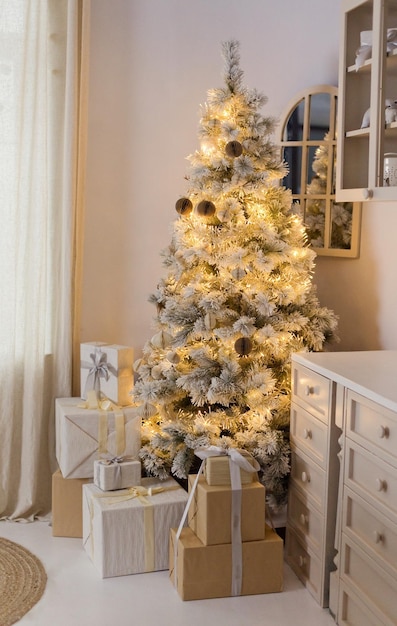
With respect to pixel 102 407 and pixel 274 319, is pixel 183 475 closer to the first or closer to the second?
pixel 102 407

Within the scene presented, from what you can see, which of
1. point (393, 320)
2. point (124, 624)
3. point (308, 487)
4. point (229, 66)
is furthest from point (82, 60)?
point (124, 624)

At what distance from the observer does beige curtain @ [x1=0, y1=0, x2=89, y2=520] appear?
318cm

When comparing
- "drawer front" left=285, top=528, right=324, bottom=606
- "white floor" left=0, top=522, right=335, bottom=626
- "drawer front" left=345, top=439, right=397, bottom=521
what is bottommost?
"white floor" left=0, top=522, right=335, bottom=626

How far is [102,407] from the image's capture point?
3.15m

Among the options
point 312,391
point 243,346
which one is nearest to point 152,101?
point 243,346

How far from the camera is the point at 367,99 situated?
8.92 ft

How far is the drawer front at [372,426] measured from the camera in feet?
6.85

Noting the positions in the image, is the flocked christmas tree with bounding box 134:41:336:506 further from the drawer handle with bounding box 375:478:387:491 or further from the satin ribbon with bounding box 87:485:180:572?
the drawer handle with bounding box 375:478:387:491

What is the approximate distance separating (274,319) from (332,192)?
70cm

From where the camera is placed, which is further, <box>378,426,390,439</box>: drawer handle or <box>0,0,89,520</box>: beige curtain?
<box>0,0,89,520</box>: beige curtain

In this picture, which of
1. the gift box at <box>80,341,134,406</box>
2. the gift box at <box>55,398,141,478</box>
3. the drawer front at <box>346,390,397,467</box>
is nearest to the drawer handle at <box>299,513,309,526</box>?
the drawer front at <box>346,390,397,467</box>

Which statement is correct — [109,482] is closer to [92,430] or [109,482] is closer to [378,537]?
[92,430]

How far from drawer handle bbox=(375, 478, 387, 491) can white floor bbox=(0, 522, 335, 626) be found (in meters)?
0.58

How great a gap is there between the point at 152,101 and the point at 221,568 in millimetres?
1968
